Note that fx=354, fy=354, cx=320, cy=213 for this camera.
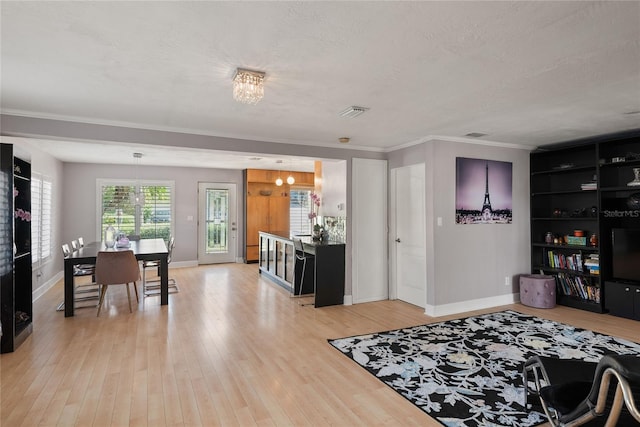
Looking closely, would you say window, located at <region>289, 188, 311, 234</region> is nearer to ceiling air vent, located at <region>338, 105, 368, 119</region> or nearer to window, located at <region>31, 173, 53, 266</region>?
window, located at <region>31, 173, 53, 266</region>

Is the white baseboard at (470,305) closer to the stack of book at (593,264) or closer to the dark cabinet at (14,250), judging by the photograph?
the stack of book at (593,264)

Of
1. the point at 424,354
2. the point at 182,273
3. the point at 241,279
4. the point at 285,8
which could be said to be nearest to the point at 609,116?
the point at 424,354

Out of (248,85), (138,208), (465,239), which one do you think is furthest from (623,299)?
(138,208)

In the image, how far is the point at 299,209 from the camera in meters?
9.53

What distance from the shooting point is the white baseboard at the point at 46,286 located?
17.5 ft

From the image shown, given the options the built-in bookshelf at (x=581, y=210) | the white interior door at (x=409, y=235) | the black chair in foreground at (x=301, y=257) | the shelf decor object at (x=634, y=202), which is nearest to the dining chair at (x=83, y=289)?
the black chair in foreground at (x=301, y=257)

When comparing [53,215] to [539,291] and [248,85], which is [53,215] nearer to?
[248,85]

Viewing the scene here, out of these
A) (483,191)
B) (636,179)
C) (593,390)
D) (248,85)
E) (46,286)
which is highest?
(248,85)

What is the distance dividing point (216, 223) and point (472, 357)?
275 inches

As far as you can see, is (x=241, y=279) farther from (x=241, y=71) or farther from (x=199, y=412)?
(x=241, y=71)

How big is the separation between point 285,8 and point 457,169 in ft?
12.2

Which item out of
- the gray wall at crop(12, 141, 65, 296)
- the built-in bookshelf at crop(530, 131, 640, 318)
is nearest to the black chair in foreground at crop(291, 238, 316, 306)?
the built-in bookshelf at crop(530, 131, 640, 318)

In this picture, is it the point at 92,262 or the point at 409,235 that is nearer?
the point at 92,262

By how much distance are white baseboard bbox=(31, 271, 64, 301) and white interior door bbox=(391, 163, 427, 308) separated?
17.9 feet
